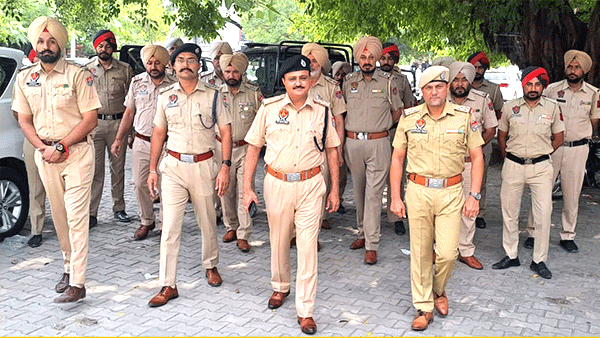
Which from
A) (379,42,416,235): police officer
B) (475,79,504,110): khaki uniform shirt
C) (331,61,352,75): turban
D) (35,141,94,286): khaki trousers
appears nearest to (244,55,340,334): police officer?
(35,141,94,286): khaki trousers

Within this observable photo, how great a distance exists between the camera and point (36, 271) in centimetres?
604

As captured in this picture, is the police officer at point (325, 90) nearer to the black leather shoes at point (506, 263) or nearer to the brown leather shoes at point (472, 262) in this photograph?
the brown leather shoes at point (472, 262)

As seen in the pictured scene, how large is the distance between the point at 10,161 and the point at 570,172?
5.77 meters

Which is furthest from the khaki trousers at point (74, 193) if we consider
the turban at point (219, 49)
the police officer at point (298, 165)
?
the turban at point (219, 49)

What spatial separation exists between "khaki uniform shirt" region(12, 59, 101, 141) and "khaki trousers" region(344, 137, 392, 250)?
2.59m

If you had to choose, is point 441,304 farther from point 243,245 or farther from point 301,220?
point 243,245

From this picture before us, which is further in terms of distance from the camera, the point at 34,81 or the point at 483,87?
the point at 483,87

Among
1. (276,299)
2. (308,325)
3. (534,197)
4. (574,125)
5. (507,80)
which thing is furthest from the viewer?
(507,80)

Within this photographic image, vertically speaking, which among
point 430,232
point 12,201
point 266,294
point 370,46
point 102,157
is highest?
point 370,46

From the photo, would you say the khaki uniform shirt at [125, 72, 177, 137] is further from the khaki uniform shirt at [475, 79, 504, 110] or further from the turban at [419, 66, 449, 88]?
the khaki uniform shirt at [475, 79, 504, 110]

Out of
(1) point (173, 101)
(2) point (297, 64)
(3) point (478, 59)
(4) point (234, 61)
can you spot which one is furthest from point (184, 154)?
(3) point (478, 59)

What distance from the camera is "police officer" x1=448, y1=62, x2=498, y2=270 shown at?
255 inches

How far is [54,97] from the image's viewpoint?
5227 millimetres

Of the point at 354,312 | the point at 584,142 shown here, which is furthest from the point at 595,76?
the point at 354,312
